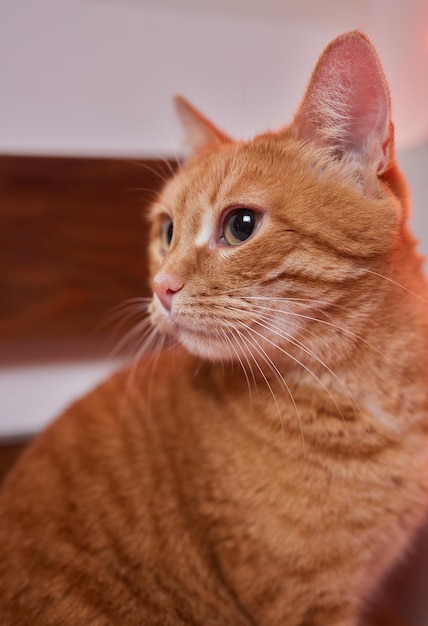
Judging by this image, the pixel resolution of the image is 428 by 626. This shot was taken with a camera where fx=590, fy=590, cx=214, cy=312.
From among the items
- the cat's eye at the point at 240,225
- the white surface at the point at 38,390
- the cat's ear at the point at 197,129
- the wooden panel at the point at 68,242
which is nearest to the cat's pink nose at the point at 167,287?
the cat's eye at the point at 240,225

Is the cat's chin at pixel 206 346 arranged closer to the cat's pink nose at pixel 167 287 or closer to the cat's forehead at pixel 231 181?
the cat's pink nose at pixel 167 287

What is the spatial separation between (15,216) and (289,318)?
36.5 inches

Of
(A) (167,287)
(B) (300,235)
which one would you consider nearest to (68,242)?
(A) (167,287)

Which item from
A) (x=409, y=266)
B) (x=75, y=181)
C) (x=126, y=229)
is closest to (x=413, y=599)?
(x=409, y=266)

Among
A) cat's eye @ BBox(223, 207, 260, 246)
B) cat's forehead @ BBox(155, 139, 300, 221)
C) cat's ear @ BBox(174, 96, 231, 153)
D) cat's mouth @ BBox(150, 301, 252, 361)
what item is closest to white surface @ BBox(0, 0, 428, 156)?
cat's ear @ BBox(174, 96, 231, 153)

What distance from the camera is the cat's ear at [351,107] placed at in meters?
0.77

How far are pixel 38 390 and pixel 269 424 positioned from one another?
990mm

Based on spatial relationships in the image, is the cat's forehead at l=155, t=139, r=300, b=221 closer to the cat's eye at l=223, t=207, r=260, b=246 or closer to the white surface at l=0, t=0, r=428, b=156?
the cat's eye at l=223, t=207, r=260, b=246

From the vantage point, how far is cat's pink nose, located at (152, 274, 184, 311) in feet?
2.86

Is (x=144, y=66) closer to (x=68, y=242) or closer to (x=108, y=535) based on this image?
(x=68, y=242)

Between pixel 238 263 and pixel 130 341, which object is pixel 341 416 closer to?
pixel 238 263

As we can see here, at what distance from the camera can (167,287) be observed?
88 centimetres

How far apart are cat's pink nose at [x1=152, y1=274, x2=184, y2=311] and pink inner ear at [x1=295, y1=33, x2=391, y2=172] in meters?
0.30

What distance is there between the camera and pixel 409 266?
0.94m
